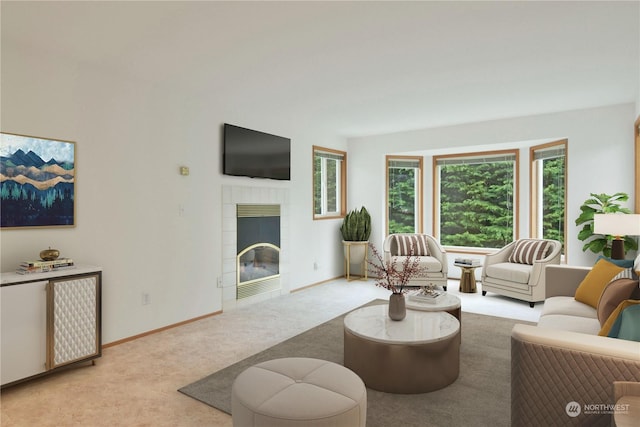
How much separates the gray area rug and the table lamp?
1.55 meters

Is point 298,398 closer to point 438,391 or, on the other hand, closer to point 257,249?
point 438,391

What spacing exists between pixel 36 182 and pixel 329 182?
14.3 feet

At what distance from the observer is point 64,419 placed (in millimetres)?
2295

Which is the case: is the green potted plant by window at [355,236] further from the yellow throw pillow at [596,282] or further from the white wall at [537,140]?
the yellow throw pillow at [596,282]

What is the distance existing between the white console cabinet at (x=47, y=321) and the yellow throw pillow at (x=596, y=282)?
3.81 metres

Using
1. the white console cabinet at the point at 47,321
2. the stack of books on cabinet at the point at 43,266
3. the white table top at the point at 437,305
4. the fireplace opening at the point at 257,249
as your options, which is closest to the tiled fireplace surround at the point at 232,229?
the fireplace opening at the point at 257,249

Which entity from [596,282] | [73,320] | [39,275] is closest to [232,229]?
[73,320]

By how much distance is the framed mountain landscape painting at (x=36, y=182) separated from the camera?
2.90 metres

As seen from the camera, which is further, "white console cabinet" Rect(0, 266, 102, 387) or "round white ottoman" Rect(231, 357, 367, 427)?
"white console cabinet" Rect(0, 266, 102, 387)

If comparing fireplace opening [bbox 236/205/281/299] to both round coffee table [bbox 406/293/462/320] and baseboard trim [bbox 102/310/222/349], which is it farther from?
round coffee table [bbox 406/293/462/320]

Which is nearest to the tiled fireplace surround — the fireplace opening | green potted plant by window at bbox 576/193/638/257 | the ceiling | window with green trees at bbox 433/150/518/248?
the fireplace opening

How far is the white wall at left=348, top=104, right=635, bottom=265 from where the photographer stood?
15.8ft

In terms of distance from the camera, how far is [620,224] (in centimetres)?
393

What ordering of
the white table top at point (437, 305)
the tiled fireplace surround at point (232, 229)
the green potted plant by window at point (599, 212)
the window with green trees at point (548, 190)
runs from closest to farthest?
1. the white table top at point (437, 305)
2. the green potted plant by window at point (599, 212)
3. the tiled fireplace surround at point (232, 229)
4. the window with green trees at point (548, 190)
